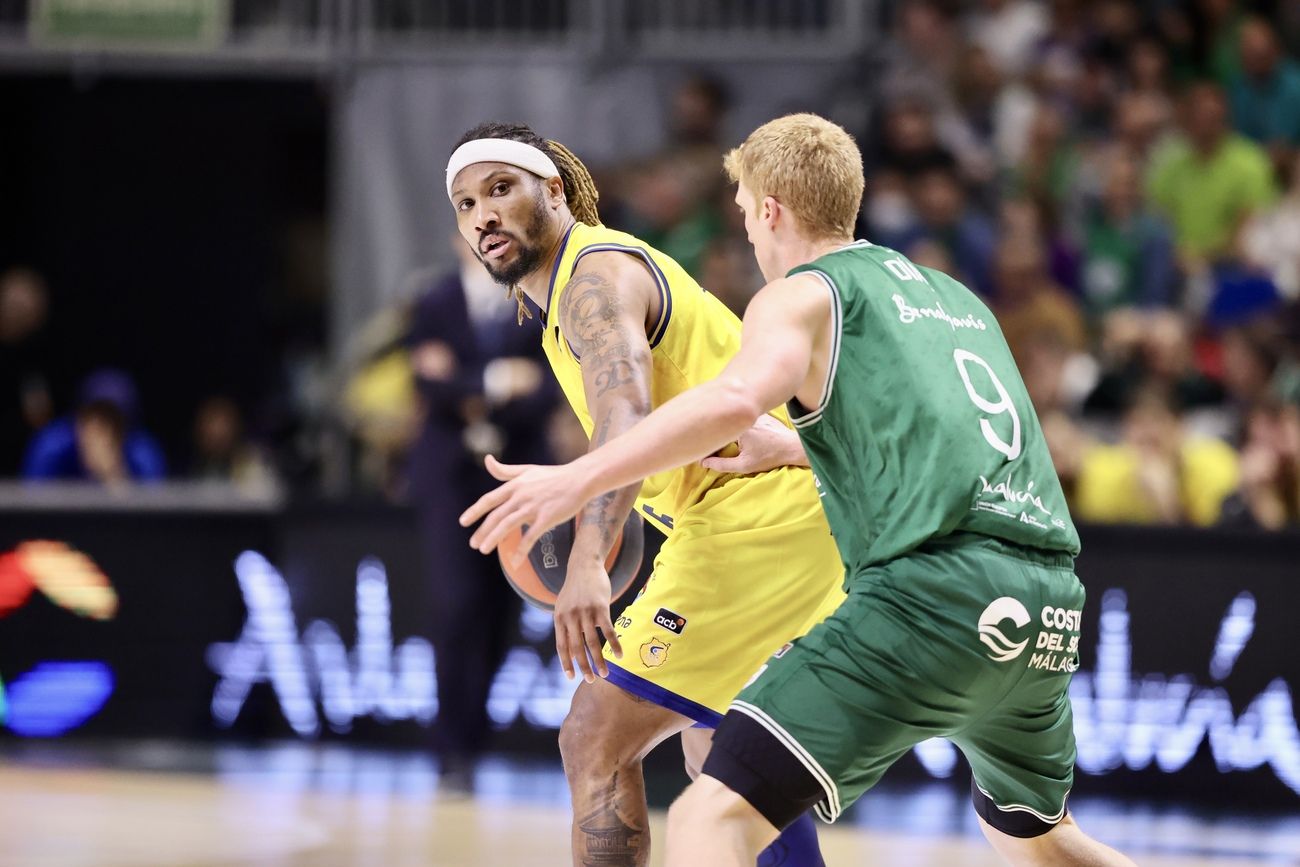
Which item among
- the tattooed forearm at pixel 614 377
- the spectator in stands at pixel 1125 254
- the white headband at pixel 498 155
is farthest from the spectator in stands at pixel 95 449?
the tattooed forearm at pixel 614 377

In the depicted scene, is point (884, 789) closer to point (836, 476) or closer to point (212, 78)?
point (836, 476)

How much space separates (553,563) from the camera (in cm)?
450

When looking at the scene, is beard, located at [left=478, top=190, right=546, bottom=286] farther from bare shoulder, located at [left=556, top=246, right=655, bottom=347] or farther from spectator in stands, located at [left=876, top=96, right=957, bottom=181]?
spectator in stands, located at [left=876, top=96, right=957, bottom=181]

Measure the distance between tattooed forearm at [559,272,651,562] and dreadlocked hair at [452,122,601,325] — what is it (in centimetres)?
32

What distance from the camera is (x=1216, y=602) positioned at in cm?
780

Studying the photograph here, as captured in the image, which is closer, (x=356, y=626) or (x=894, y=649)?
(x=894, y=649)

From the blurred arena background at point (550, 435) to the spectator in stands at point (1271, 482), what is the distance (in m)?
0.01

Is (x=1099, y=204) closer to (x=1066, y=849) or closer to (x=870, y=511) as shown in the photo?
(x=1066, y=849)

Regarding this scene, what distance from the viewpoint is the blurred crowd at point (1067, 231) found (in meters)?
8.88

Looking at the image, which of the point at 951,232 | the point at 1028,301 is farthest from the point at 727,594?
the point at 951,232

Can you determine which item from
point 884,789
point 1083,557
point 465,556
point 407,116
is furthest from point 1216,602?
point 407,116

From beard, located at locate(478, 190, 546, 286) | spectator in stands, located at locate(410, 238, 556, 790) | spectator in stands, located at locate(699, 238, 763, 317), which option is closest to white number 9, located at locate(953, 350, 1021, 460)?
beard, located at locate(478, 190, 546, 286)

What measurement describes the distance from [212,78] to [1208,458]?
921 centimetres

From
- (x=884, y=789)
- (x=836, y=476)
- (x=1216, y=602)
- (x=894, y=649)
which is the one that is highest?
(x=836, y=476)
